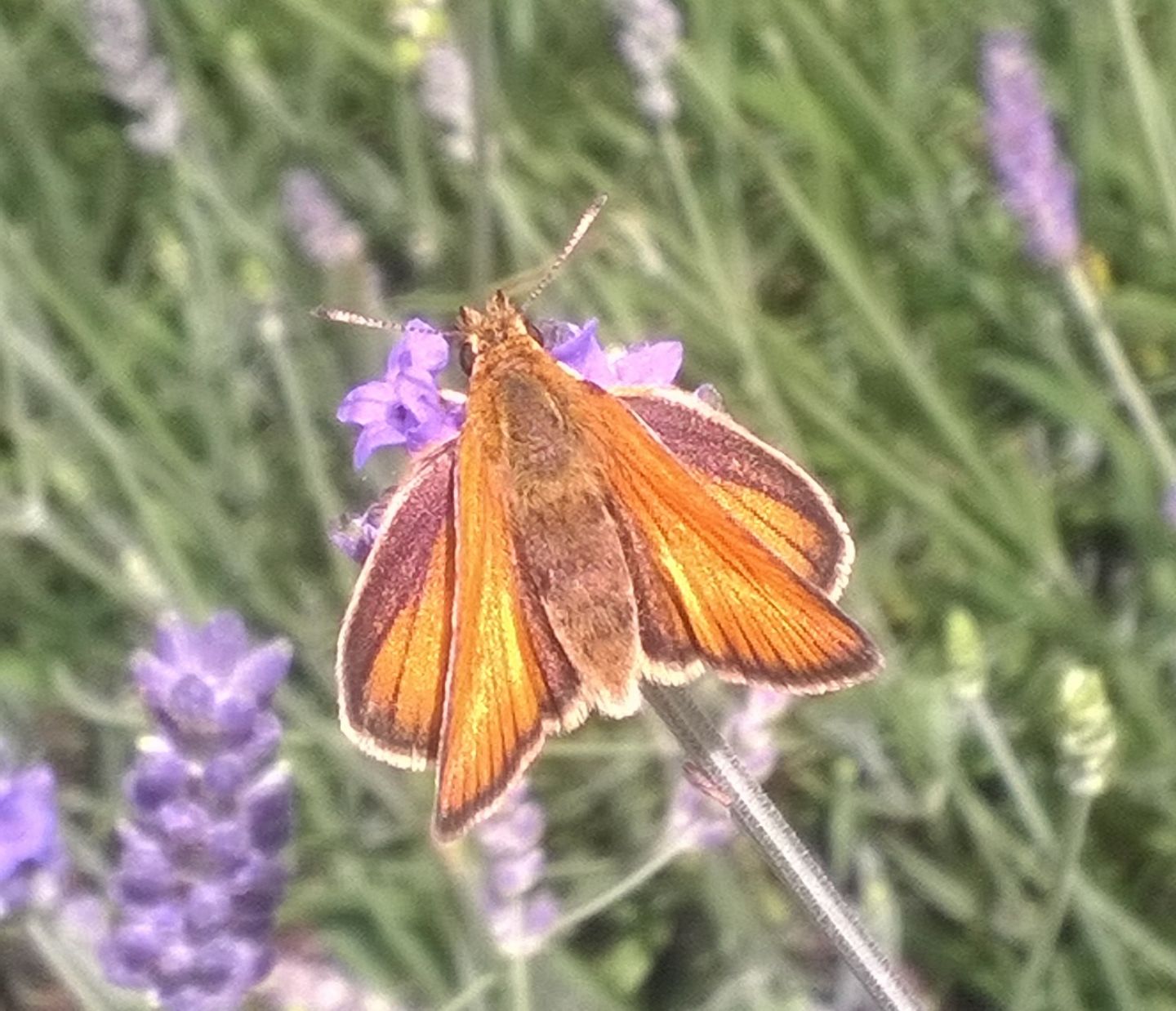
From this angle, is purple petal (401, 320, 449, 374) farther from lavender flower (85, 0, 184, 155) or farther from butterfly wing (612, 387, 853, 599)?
lavender flower (85, 0, 184, 155)

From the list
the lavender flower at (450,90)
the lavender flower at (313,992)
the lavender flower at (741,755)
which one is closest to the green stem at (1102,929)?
the lavender flower at (741,755)

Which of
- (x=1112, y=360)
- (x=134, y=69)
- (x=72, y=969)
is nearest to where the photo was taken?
(x=72, y=969)

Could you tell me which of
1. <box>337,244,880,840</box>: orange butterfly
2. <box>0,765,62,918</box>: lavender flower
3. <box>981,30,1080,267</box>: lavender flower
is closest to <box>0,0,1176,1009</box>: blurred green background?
<box>981,30,1080,267</box>: lavender flower

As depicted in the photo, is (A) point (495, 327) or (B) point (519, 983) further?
(B) point (519, 983)

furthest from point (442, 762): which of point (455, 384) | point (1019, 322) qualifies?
point (1019, 322)

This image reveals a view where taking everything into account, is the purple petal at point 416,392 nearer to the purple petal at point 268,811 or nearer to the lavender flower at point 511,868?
the purple petal at point 268,811

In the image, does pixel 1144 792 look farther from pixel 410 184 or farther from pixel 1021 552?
pixel 410 184

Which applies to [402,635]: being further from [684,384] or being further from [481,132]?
[684,384]

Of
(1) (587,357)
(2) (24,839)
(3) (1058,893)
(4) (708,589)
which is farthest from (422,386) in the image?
(3) (1058,893)
